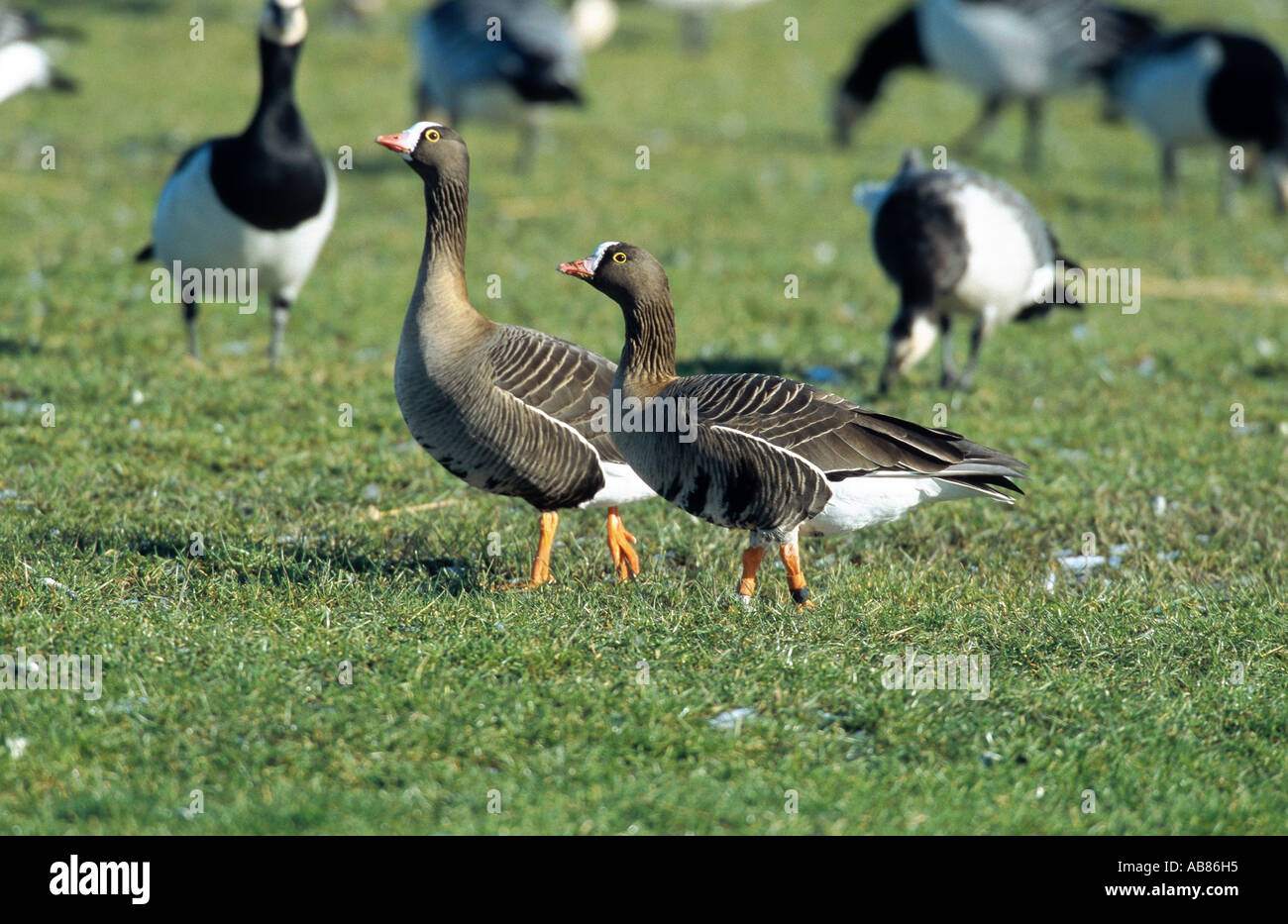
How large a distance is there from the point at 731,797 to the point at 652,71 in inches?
821

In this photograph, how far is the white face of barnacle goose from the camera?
9805mm

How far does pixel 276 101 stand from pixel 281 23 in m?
0.60

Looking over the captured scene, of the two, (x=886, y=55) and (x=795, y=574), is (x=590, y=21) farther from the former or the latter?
(x=795, y=574)

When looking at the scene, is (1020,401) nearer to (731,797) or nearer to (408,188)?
(731,797)

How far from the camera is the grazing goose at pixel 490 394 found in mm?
6512

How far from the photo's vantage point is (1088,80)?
62.0 ft

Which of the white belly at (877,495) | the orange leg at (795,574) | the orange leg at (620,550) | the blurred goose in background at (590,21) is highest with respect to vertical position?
the blurred goose in background at (590,21)

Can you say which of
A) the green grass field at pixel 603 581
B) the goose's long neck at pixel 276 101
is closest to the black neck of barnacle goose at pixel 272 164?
the goose's long neck at pixel 276 101

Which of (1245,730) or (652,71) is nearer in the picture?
(1245,730)

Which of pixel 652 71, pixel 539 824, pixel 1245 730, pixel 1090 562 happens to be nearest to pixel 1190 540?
pixel 1090 562

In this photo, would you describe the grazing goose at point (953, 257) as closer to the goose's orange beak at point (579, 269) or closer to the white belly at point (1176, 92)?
the goose's orange beak at point (579, 269)

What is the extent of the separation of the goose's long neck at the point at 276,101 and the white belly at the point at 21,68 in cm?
A: 662

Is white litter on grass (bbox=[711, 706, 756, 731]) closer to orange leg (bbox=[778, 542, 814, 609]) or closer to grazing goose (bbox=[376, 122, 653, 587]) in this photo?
orange leg (bbox=[778, 542, 814, 609])
